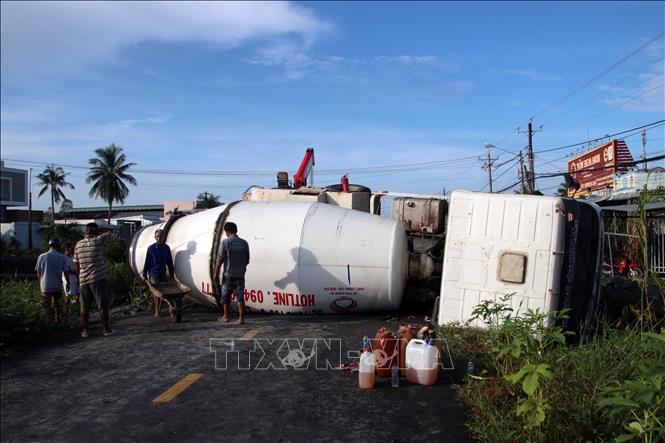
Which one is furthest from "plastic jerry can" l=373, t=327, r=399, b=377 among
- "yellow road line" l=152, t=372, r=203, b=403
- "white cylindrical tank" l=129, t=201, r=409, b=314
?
"white cylindrical tank" l=129, t=201, r=409, b=314

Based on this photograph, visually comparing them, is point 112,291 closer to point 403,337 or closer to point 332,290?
point 332,290

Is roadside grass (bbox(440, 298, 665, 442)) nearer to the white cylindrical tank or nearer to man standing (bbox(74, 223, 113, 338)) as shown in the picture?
the white cylindrical tank

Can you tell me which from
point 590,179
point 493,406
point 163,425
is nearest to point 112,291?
point 163,425

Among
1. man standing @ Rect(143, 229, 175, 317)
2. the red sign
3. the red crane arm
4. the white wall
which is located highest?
the red sign

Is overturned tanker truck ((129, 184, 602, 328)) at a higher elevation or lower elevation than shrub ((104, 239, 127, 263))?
higher

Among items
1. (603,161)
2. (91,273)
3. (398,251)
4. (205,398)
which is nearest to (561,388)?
(205,398)

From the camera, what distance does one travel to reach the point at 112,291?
11719 millimetres

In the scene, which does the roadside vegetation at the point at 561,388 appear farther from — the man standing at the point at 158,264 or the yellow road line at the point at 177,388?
the man standing at the point at 158,264

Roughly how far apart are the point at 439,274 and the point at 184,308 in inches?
189

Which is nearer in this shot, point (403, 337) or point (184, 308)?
point (403, 337)

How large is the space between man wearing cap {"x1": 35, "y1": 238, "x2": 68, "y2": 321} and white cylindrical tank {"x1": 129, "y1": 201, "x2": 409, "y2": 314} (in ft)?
6.91

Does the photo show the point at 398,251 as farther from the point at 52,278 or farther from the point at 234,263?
the point at 52,278

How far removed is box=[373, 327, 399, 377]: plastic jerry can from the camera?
509 cm

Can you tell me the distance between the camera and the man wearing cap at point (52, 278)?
8.30m
